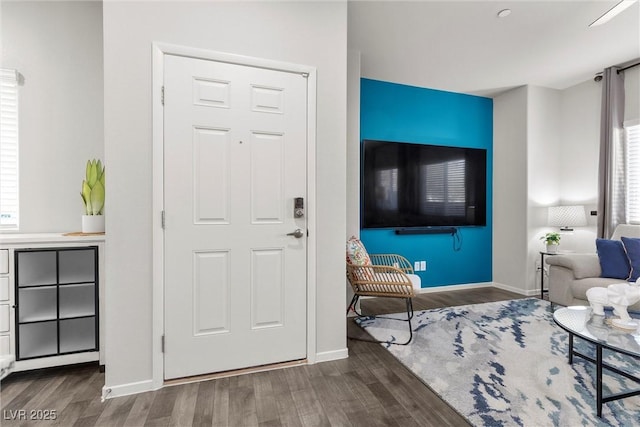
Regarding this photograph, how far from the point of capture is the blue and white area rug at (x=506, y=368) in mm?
1549

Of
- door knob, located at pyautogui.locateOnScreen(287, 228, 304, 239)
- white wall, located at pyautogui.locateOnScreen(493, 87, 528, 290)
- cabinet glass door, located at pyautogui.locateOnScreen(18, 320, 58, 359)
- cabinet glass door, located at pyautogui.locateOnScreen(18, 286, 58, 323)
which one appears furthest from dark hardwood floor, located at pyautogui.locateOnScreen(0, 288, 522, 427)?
white wall, located at pyautogui.locateOnScreen(493, 87, 528, 290)

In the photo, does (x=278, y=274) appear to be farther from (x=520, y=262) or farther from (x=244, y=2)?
(x=520, y=262)

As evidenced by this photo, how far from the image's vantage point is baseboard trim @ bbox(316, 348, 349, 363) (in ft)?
6.87

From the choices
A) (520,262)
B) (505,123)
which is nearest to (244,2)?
(505,123)

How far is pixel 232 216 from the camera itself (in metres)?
1.93

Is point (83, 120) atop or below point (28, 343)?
atop

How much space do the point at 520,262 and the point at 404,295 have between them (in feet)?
8.39

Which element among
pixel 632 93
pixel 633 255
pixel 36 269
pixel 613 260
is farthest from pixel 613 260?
pixel 36 269

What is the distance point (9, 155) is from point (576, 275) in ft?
17.1

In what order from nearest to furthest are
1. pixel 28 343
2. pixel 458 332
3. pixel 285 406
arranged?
1. pixel 285 406
2. pixel 28 343
3. pixel 458 332

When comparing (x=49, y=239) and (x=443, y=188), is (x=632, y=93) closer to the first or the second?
(x=443, y=188)

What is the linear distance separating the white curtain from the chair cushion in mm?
799

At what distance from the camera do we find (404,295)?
7.93ft

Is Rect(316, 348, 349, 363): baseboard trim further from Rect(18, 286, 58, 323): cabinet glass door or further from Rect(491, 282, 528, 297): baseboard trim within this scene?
Rect(491, 282, 528, 297): baseboard trim
